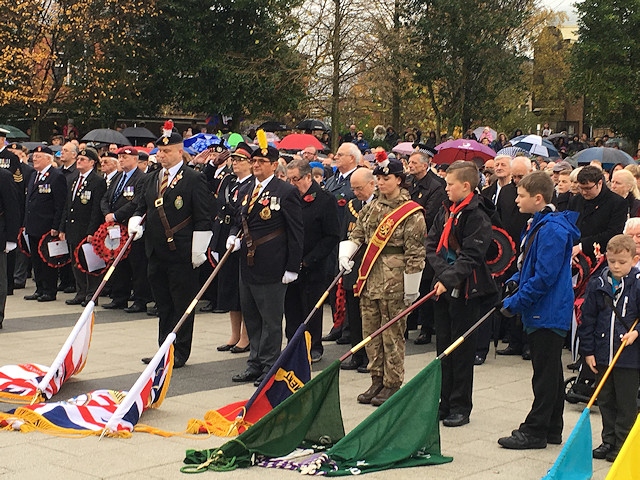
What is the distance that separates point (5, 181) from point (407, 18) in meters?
20.8

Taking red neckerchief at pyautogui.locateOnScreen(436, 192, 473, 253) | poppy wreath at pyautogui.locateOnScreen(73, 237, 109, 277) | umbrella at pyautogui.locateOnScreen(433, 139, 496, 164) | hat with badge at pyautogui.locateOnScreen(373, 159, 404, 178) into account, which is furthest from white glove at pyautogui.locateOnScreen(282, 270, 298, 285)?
umbrella at pyautogui.locateOnScreen(433, 139, 496, 164)

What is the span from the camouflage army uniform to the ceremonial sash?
3cm

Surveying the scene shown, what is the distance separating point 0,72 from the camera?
30.4 metres

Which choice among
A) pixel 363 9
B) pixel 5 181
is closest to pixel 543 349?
pixel 5 181

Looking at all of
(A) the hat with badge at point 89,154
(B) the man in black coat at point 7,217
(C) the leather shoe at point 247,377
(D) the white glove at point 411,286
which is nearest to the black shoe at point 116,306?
(A) the hat with badge at point 89,154

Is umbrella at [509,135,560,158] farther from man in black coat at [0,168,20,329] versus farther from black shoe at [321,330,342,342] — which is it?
man in black coat at [0,168,20,329]

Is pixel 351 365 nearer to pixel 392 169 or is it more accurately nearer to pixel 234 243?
pixel 234 243

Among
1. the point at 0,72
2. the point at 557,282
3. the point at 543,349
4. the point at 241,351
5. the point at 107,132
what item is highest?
the point at 0,72

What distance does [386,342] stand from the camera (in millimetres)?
8367

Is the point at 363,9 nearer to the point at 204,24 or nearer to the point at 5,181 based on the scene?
the point at 204,24

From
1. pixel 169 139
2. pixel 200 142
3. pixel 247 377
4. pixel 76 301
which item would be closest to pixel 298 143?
pixel 200 142

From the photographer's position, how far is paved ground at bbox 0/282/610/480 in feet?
21.4

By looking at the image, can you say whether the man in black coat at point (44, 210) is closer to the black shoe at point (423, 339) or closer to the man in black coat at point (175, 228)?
the man in black coat at point (175, 228)

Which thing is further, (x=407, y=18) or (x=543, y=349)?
(x=407, y=18)
